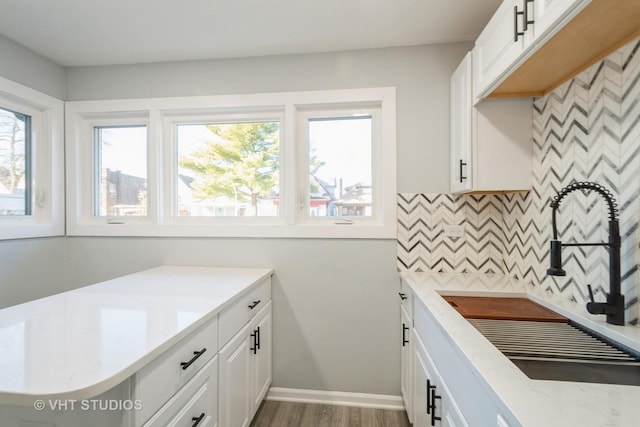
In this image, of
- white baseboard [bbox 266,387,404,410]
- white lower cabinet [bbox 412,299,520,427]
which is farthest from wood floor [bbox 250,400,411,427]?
white lower cabinet [bbox 412,299,520,427]

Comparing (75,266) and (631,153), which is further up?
(631,153)

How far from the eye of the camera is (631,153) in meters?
1.01

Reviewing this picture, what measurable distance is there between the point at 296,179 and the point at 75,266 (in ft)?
6.00

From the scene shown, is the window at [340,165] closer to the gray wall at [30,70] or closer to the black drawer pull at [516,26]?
the black drawer pull at [516,26]

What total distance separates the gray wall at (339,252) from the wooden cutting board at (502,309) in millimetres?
611

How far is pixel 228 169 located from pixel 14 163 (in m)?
1.44

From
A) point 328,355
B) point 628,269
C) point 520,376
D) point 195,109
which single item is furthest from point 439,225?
point 195,109

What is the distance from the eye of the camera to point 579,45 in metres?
1.04

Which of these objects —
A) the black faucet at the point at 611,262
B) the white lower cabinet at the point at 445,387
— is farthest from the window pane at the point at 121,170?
the black faucet at the point at 611,262

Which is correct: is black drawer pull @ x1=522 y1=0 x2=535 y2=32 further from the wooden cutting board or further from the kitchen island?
the kitchen island

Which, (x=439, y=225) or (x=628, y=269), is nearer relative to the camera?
(x=628, y=269)

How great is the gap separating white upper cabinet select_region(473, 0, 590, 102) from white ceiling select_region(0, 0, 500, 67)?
1.28ft

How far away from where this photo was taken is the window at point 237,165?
208cm

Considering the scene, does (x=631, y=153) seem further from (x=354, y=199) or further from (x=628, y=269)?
(x=354, y=199)
